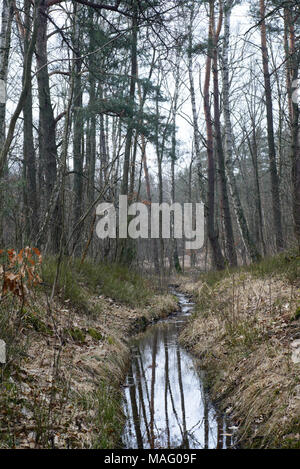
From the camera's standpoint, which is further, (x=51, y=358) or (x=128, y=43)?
(x=128, y=43)

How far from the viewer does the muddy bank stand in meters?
2.67

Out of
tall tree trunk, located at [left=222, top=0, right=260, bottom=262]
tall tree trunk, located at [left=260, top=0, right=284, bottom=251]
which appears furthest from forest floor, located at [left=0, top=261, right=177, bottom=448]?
tall tree trunk, located at [left=260, top=0, right=284, bottom=251]

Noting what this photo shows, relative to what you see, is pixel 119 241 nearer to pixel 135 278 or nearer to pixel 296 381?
pixel 135 278

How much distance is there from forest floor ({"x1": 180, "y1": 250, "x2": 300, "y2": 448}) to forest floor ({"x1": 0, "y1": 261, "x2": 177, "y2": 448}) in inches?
39.2

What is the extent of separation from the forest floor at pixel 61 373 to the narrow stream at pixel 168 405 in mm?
161

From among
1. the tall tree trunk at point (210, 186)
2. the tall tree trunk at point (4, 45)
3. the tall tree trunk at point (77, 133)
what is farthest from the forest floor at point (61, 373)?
the tall tree trunk at point (210, 186)

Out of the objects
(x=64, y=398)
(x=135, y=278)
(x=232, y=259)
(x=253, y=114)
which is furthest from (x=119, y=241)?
(x=253, y=114)

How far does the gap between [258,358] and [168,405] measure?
953 mm

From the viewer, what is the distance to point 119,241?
30.0 feet

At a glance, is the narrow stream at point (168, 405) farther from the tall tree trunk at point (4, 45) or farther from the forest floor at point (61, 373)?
the tall tree trunk at point (4, 45)

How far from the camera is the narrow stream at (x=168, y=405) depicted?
2.95 m

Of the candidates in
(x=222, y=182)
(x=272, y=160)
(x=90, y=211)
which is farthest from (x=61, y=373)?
(x=272, y=160)

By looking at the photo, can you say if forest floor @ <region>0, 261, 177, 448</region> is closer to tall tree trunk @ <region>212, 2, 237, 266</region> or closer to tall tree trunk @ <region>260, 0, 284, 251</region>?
tall tree trunk @ <region>212, 2, 237, 266</region>
